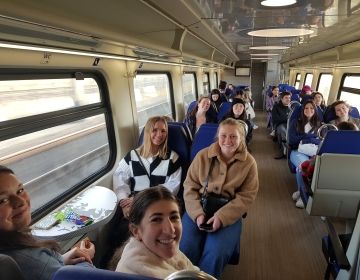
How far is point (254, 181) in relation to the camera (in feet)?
9.12

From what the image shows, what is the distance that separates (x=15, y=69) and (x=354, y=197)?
3434 mm

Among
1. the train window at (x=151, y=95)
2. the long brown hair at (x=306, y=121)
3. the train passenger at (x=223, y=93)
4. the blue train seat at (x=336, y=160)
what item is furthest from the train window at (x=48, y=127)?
the train passenger at (x=223, y=93)

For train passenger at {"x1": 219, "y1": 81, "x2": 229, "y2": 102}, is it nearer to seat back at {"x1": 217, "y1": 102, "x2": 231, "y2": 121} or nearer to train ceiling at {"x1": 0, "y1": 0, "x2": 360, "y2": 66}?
seat back at {"x1": 217, "y1": 102, "x2": 231, "y2": 121}

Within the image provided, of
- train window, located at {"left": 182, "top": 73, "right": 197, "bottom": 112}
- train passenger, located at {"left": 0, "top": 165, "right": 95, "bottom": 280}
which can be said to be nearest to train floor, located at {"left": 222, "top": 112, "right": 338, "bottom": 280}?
train passenger, located at {"left": 0, "top": 165, "right": 95, "bottom": 280}

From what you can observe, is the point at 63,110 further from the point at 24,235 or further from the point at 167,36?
the point at 167,36

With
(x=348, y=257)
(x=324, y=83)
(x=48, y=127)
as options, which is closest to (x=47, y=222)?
(x=48, y=127)

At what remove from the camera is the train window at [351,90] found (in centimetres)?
693

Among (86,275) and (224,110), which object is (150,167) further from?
(224,110)

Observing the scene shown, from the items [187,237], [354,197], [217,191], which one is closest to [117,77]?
[217,191]

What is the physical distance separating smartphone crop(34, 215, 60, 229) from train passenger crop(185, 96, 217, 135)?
10.9ft

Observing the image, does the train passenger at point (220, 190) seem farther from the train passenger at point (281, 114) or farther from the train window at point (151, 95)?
the train passenger at point (281, 114)

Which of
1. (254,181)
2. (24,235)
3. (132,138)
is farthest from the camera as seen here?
(132,138)

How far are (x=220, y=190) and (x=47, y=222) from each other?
1430 mm

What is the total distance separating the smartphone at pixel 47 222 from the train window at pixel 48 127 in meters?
0.17
